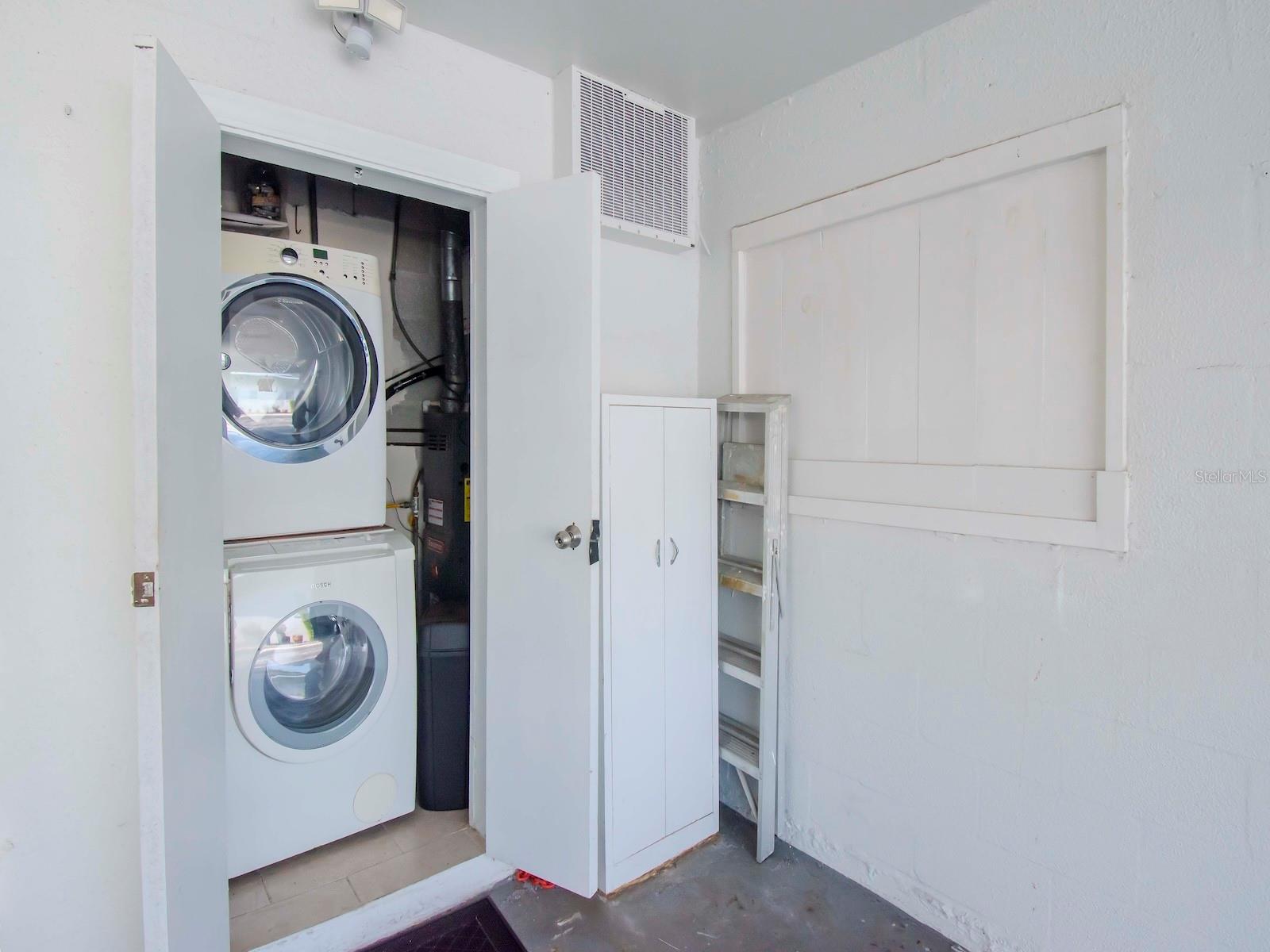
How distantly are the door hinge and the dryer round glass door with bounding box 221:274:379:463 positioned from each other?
91cm

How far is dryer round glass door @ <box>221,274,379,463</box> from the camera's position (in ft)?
6.36

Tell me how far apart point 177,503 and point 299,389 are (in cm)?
92

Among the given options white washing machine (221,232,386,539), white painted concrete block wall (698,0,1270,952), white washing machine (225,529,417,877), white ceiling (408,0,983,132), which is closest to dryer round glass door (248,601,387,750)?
white washing machine (225,529,417,877)

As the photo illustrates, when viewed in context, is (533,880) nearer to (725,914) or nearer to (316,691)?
(725,914)

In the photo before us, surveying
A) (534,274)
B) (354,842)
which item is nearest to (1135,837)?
(534,274)

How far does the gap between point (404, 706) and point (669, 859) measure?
961 mm

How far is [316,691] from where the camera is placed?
198cm

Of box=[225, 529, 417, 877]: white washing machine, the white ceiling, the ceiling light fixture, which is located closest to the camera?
the ceiling light fixture

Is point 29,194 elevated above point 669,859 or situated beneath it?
elevated above

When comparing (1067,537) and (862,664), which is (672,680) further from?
(1067,537)

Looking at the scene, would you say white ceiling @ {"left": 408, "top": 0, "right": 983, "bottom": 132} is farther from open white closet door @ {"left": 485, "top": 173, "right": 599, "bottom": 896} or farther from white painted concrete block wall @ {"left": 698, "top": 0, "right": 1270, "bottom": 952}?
open white closet door @ {"left": 485, "top": 173, "right": 599, "bottom": 896}

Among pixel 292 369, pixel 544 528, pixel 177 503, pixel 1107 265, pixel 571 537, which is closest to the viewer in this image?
pixel 177 503

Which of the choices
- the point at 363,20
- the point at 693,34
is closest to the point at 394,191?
the point at 363,20

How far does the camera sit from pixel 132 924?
55.3 inches
